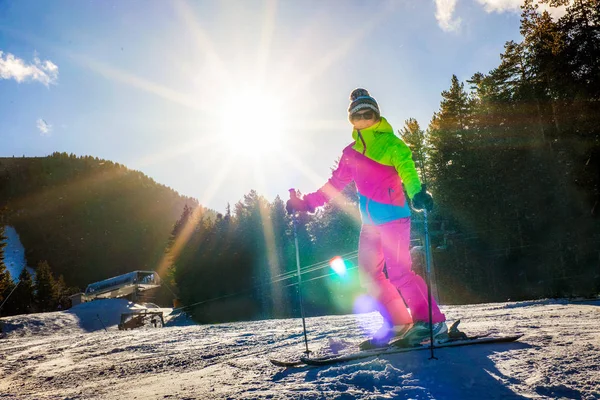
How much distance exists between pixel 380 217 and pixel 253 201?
43.1m

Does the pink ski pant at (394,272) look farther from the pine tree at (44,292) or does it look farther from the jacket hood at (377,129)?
the pine tree at (44,292)

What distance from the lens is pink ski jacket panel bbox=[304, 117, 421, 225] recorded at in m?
3.58

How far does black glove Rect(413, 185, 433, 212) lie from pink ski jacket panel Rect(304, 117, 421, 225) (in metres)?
0.18

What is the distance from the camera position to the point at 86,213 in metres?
144

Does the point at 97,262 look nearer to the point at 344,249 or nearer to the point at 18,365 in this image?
the point at 344,249

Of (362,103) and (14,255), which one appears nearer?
(362,103)

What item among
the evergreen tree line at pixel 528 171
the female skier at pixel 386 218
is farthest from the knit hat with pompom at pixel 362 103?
the evergreen tree line at pixel 528 171

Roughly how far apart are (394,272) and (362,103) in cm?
171

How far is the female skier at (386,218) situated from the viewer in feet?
11.6

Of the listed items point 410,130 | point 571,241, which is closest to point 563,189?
point 571,241

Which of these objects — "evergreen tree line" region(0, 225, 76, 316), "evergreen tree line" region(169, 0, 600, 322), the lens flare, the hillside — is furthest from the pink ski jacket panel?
the hillside

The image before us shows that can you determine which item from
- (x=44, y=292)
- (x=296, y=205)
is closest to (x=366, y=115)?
(x=296, y=205)

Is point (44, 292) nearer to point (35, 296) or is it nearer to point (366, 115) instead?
point (35, 296)

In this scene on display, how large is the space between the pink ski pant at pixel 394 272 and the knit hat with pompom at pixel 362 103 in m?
1.17
